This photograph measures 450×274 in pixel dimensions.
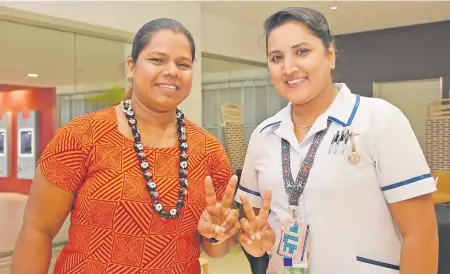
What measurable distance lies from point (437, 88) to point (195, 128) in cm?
675

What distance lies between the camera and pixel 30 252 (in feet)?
5.14

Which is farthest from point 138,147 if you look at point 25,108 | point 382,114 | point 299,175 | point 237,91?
point 237,91

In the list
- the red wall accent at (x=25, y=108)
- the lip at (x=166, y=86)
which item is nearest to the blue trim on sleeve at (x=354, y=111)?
A: the lip at (x=166, y=86)

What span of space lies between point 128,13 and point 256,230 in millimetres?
4225

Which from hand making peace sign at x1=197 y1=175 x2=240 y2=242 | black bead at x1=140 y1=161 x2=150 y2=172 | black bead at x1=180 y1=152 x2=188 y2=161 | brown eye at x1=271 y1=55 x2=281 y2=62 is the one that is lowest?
hand making peace sign at x1=197 y1=175 x2=240 y2=242

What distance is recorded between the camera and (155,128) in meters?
1.71

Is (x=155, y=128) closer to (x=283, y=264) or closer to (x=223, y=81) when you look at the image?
(x=283, y=264)

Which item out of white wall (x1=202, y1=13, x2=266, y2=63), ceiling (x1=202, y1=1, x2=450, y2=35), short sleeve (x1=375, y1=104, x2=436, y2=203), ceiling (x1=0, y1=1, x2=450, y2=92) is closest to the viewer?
short sleeve (x1=375, y1=104, x2=436, y2=203)

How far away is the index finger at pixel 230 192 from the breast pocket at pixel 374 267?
0.44 metres

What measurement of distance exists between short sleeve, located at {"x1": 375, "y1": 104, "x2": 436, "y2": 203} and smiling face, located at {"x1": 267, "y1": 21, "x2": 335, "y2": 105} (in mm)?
247

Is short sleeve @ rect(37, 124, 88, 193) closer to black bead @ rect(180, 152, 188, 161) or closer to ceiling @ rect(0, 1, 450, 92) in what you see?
black bead @ rect(180, 152, 188, 161)

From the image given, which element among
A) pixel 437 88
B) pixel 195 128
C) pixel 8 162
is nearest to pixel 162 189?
pixel 195 128

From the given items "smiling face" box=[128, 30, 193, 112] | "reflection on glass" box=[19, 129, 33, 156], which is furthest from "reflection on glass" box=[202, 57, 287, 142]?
"smiling face" box=[128, 30, 193, 112]

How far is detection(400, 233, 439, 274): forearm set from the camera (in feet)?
4.84
